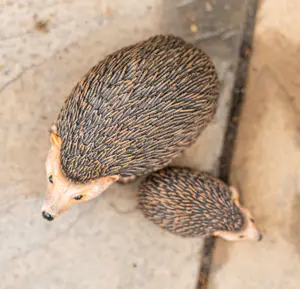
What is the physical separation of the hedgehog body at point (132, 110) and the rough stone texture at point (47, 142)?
36 cm

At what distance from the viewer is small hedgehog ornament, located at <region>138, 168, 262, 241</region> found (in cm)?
168

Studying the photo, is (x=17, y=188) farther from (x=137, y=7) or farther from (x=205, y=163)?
(x=137, y=7)

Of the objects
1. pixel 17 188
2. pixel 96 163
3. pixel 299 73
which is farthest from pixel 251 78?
pixel 17 188

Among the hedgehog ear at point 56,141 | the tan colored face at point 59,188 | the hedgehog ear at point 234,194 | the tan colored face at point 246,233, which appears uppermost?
the hedgehog ear at point 56,141

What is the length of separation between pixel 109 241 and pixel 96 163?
59 cm

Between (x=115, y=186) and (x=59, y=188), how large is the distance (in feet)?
1.42

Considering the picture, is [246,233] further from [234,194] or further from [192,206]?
[192,206]

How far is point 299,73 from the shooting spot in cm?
189

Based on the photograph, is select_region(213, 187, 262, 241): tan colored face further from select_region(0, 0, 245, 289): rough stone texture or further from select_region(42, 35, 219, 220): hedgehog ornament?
select_region(42, 35, 219, 220): hedgehog ornament

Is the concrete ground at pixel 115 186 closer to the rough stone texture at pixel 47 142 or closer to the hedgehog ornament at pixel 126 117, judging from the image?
the rough stone texture at pixel 47 142

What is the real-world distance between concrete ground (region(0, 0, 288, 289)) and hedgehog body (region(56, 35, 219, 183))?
36 centimetres

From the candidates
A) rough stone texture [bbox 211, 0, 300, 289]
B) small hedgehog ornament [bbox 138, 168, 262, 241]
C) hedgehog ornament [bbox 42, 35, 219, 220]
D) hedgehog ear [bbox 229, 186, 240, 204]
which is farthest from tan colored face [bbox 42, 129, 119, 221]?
rough stone texture [bbox 211, 0, 300, 289]

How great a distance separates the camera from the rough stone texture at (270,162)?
6.22 ft

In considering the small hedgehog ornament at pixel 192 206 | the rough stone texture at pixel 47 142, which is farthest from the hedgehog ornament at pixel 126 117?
the rough stone texture at pixel 47 142
